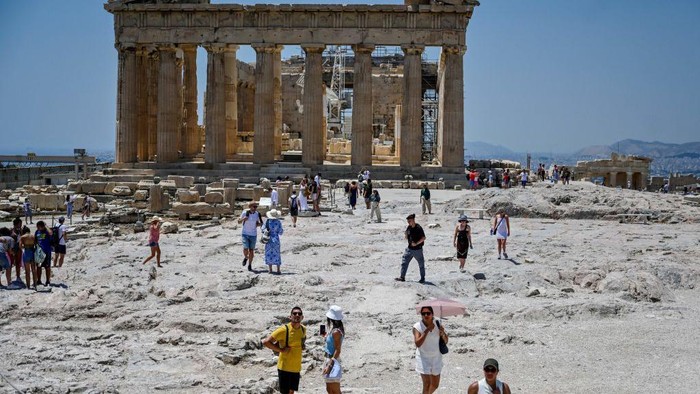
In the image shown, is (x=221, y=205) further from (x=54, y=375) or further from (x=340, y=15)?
(x=54, y=375)

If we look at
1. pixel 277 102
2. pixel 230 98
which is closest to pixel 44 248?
pixel 230 98

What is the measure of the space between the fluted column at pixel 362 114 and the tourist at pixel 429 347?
3585 centimetres

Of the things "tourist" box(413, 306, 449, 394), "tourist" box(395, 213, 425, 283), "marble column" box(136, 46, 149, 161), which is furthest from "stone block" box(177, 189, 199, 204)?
"tourist" box(413, 306, 449, 394)

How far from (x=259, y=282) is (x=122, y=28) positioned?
1296 inches

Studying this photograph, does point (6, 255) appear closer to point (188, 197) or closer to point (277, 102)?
point (188, 197)

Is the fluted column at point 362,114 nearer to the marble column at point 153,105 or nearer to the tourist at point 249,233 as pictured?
the marble column at point 153,105

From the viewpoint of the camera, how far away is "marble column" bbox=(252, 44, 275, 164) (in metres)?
46.0

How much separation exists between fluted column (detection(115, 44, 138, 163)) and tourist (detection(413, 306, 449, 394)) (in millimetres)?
39112

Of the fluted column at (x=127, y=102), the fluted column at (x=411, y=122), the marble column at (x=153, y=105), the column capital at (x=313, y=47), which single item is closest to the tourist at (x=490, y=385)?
the fluted column at (x=411, y=122)

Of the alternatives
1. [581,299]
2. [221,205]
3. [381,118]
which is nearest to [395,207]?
[221,205]

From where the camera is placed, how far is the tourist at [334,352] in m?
9.97

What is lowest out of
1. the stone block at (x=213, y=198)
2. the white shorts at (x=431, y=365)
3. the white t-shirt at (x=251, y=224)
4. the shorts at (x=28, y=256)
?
the white shorts at (x=431, y=365)

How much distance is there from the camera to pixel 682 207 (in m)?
32.0

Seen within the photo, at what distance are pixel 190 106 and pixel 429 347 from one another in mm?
42219
